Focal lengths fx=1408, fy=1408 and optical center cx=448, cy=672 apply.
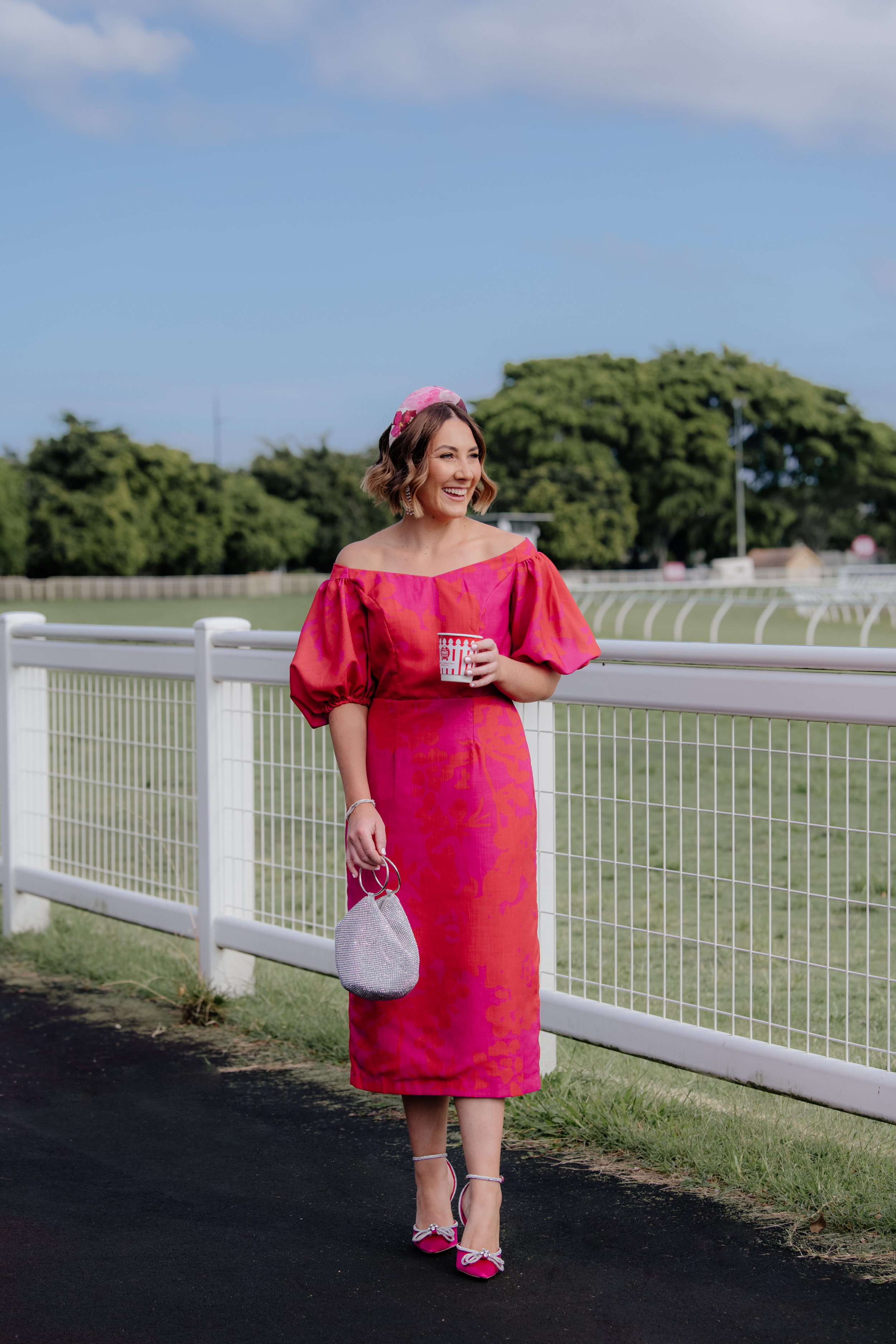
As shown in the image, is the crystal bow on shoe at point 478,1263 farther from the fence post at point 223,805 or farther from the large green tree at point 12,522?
the large green tree at point 12,522

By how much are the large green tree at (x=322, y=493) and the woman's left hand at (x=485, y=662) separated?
70387 millimetres

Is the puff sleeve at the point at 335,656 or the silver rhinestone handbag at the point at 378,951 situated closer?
the silver rhinestone handbag at the point at 378,951

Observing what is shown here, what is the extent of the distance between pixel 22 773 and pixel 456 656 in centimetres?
361

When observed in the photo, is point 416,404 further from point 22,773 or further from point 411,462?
point 22,773

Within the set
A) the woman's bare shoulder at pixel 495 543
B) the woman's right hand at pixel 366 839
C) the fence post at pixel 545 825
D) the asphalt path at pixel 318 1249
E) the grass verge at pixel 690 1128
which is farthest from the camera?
the fence post at pixel 545 825

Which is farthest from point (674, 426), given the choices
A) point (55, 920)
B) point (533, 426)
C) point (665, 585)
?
point (55, 920)

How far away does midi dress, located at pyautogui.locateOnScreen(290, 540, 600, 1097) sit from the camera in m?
2.83

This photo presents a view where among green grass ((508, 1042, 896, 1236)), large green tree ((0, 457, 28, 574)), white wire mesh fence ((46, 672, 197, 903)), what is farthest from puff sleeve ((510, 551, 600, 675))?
large green tree ((0, 457, 28, 574))

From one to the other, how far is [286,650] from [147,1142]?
5.26ft

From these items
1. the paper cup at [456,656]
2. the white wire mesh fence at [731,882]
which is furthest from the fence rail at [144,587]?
the paper cup at [456,656]

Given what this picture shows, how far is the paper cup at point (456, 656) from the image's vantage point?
2.61m

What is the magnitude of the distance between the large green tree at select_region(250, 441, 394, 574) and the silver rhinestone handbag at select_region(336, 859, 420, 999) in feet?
231

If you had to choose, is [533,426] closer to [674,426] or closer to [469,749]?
[674,426]

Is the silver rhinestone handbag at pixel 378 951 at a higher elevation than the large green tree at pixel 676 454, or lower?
lower
